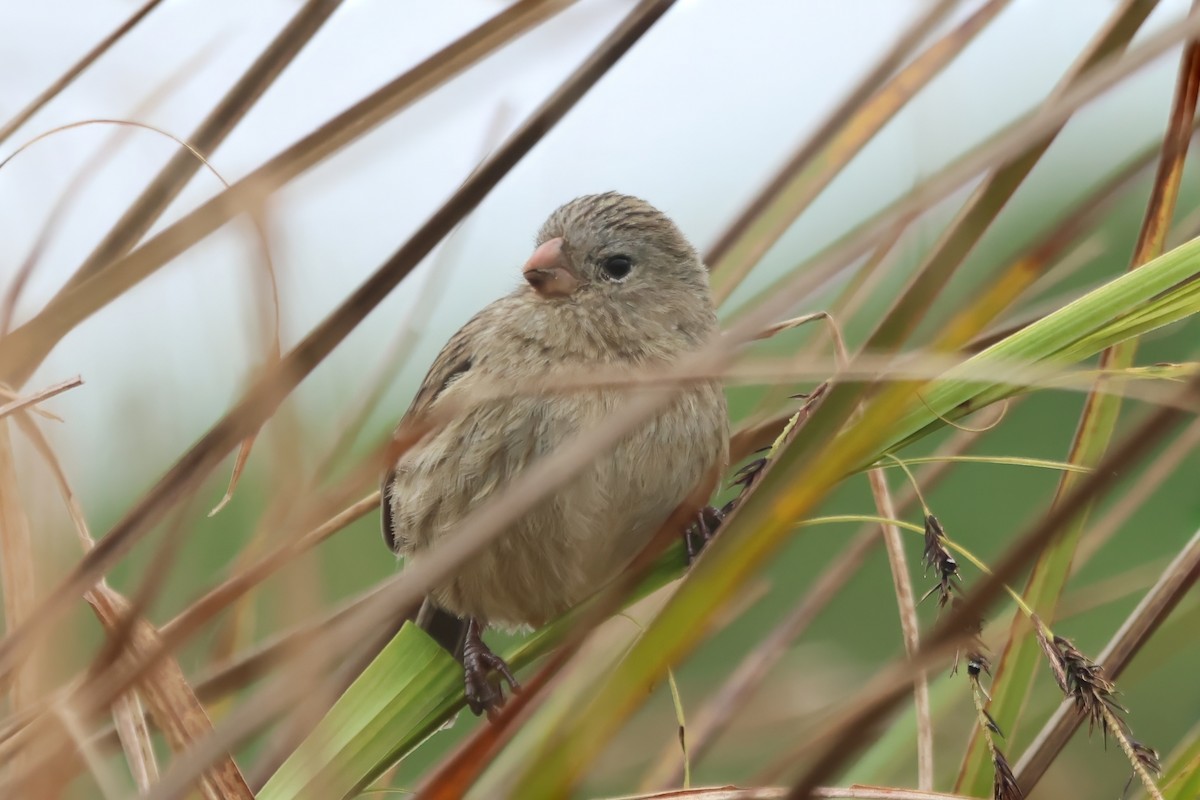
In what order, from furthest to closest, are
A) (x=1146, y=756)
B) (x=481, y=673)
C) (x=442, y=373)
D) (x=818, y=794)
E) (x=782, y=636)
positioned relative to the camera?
1. (x=442, y=373)
2. (x=481, y=673)
3. (x=782, y=636)
4. (x=818, y=794)
5. (x=1146, y=756)

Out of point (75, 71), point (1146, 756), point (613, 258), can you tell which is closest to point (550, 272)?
point (613, 258)

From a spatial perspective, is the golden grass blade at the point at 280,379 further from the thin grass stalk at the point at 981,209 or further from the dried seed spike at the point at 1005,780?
the dried seed spike at the point at 1005,780

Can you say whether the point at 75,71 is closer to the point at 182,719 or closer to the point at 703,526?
the point at 182,719

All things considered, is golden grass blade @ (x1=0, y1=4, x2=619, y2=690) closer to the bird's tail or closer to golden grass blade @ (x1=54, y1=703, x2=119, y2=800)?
golden grass blade @ (x1=54, y1=703, x2=119, y2=800)

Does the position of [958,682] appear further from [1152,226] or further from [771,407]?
[1152,226]

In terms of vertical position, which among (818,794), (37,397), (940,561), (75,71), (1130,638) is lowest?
(1130,638)

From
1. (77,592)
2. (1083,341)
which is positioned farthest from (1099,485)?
(77,592)
